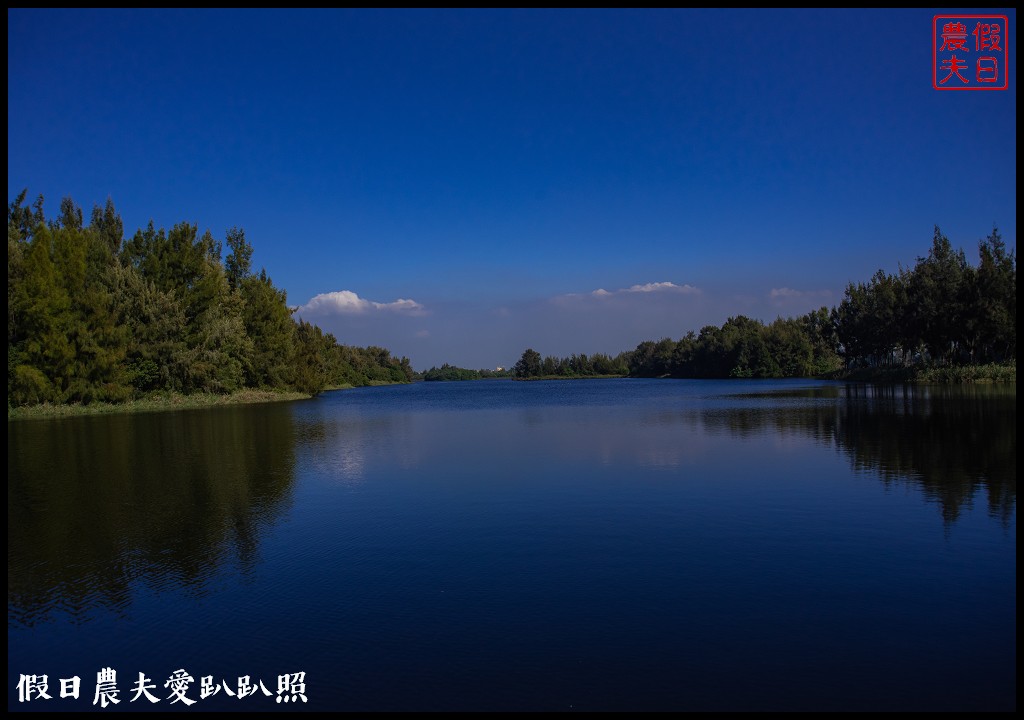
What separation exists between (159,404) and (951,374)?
156 ft

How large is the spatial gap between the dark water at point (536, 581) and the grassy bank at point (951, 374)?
101 feet

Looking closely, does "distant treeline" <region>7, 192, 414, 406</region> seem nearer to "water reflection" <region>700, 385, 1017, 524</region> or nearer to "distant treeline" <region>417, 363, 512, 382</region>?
"water reflection" <region>700, 385, 1017, 524</region>

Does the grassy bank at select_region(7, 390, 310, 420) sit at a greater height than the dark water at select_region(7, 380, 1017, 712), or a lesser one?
greater

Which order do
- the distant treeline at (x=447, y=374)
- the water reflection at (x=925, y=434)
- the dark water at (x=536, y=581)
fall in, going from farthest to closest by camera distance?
the distant treeline at (x=447, y=374)
the water reflection at (x=925, y=434)
the dark water at (x=536, y=581)

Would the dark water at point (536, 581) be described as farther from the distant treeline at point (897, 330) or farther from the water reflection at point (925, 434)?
the distant treeline at point (897, 330)

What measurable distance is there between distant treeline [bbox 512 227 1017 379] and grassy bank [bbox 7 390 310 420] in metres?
45.4

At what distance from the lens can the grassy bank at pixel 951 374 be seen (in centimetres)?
4001

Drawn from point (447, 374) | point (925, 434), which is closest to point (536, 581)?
point (925, 434)

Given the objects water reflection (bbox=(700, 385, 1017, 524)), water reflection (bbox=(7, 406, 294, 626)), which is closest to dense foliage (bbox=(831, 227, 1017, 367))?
water reflection (bbox=(700, 385, 1017, 524))

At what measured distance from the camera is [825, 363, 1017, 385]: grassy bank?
40.0m

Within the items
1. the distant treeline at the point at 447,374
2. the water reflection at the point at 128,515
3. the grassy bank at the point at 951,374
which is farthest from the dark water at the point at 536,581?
the distant treeline at the point at 447,374

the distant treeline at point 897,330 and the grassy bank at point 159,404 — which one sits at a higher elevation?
the distant treeline at point 897,330

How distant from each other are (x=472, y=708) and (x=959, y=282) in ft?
157

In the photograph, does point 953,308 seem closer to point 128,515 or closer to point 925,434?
point 925,434
